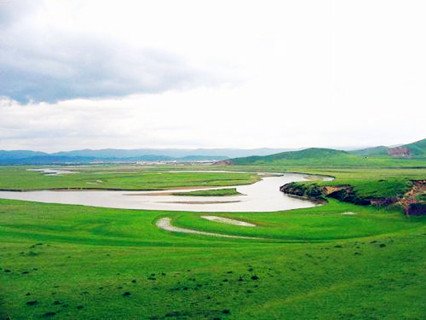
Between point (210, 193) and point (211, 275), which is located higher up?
point (210, 193)

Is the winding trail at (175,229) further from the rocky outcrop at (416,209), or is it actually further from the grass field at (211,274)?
the rocky outcrop at (416,209)

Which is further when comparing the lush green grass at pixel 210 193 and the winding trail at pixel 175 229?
the lush green grass at pixel 210 193

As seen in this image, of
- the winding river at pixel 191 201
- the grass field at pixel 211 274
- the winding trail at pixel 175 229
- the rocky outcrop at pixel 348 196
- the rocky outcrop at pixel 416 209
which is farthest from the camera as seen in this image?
the winding river at pixel 191 201

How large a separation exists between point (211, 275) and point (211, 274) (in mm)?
251

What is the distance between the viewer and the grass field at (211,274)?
105 ft

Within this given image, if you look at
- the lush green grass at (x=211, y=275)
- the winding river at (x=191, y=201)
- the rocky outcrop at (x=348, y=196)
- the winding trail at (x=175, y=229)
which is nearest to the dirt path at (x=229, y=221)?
the lush green grass at (x=211, y=275)

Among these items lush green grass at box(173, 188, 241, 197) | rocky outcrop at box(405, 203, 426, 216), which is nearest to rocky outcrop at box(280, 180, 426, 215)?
rocky outcrop at box(405, 203, 426, 216)

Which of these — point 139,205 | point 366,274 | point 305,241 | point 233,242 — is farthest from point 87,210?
point 366,274

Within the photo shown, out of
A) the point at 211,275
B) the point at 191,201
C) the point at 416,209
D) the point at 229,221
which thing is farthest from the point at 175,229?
the point at 191,201

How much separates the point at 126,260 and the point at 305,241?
2653 cm

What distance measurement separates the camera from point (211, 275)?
3966cm

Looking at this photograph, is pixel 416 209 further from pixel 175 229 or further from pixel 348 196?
pixel 175 229

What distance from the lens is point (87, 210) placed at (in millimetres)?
90438

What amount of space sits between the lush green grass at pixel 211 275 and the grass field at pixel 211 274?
11cm
